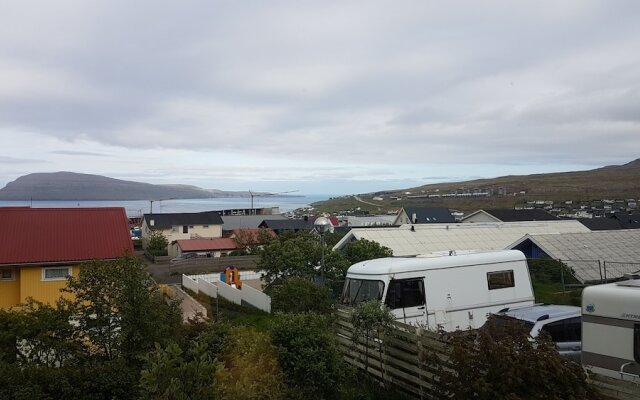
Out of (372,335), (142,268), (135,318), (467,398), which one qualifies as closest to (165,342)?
(135,318)

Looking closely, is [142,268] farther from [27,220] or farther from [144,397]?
[27,220]

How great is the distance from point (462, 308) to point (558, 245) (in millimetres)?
15300

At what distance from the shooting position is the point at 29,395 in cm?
698

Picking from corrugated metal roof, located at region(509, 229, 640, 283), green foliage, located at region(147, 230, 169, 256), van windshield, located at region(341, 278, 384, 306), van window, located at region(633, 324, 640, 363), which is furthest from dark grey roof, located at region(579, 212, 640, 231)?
van window, located at region(633, 324, 640, 363)

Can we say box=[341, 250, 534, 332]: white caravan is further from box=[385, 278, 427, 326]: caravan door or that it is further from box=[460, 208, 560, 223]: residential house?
box=[460, 208, 560, 223]: residential house

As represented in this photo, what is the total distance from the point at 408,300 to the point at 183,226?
5314 cm

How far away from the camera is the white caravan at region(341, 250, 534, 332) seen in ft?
41.8

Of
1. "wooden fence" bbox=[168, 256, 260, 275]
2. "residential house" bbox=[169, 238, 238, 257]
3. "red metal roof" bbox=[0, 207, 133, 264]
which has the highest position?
"red metal roof" bbox=[0, 207, 133, 264]

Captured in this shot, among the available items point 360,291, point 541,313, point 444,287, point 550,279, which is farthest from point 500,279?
point 550,279

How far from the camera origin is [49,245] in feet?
62.5

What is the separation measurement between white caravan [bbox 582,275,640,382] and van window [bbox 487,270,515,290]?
20.0ft

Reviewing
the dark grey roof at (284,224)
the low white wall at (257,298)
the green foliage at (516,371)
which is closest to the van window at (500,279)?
the green foliage at (516,371)

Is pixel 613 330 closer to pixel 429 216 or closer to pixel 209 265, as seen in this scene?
pixel 209 265

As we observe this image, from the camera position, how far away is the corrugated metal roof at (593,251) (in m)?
23.7
